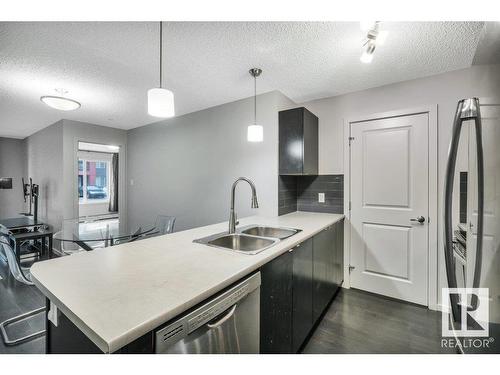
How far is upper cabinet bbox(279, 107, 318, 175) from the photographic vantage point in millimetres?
2494

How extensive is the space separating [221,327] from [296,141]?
6.62 feet

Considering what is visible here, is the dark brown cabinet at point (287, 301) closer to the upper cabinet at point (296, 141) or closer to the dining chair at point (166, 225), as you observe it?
the upper cabinet at point (296, 141)

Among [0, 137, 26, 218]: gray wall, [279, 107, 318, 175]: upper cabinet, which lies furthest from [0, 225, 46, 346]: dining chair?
[0, 137, 26, 218]: gray wall

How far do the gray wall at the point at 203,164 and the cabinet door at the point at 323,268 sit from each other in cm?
69

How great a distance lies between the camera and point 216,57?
1.93 meters

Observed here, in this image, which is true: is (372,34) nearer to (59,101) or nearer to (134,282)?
(134,282)

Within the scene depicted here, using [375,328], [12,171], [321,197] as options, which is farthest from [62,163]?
[375,328]

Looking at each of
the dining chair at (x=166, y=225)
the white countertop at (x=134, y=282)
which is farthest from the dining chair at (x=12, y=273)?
the dining chair at (x=166, y=225)

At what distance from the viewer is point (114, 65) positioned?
2102mm

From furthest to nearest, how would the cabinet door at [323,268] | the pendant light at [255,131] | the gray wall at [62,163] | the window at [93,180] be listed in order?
the window at [93,180] < the gray wall at [62,163] < the pendant light at [255,131] < the cabinet door at [323,268]

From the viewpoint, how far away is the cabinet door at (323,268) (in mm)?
1860

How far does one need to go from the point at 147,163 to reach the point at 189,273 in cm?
371
